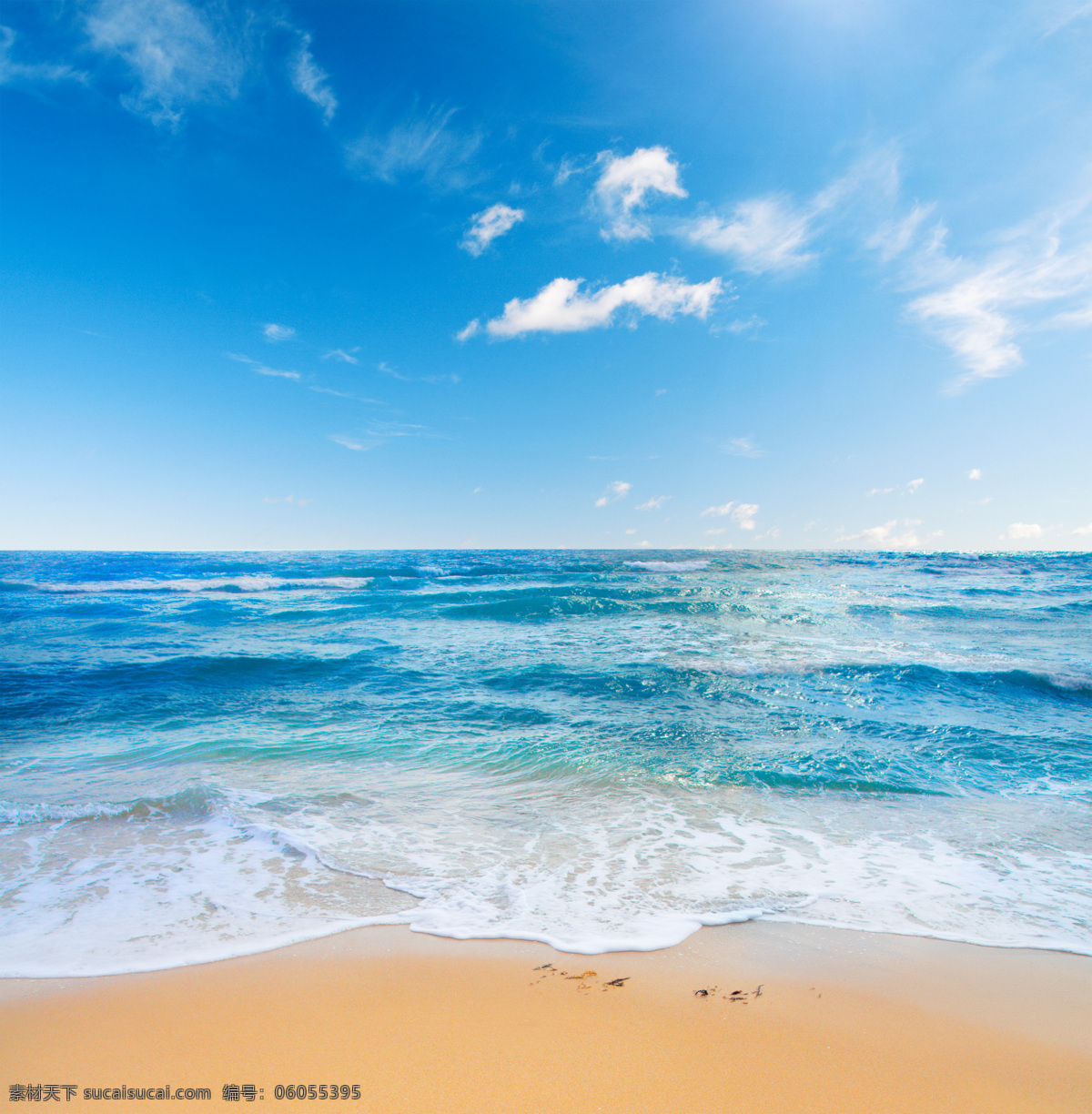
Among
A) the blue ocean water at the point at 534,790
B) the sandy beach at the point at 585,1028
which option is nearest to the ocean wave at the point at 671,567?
the blue ocean water at the point at 534,790

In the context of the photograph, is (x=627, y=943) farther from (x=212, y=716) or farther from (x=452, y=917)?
(x=212, y=716)

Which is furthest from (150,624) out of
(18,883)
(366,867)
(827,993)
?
(827,993)

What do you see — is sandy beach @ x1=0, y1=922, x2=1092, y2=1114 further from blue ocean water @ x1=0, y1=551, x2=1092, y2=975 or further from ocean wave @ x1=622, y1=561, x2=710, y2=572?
ocean wave @ x1=622, y1=561, x2=710, y2=572

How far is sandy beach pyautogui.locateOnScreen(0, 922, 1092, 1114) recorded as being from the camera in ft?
7.27

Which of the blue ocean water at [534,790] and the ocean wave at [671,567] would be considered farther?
the ocean wave at [671,567]

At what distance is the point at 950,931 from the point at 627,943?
2.14m

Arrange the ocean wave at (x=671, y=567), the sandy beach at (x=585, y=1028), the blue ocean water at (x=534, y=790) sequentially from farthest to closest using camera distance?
the ocean wave at (x=671, y=567), the blue ocean water at (x=534, y=790), the sandy beach at (x=585, y=1028)

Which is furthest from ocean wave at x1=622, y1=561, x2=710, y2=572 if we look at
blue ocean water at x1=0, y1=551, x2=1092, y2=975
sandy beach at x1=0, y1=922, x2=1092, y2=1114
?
sandy beach at x1=0, y1=922, x2=1092, y2=1114

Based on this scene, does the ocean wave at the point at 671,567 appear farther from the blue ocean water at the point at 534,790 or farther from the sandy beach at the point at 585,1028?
the sandy beach at the point at 585,1028

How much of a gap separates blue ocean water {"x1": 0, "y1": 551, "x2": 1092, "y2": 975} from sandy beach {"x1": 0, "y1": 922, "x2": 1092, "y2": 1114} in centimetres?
27

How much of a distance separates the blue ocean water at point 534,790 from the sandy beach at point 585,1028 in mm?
267

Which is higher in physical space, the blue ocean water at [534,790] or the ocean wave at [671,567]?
the ocean wave at [671,567]

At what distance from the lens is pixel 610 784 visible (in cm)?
579

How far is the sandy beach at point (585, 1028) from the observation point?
2.21 m
